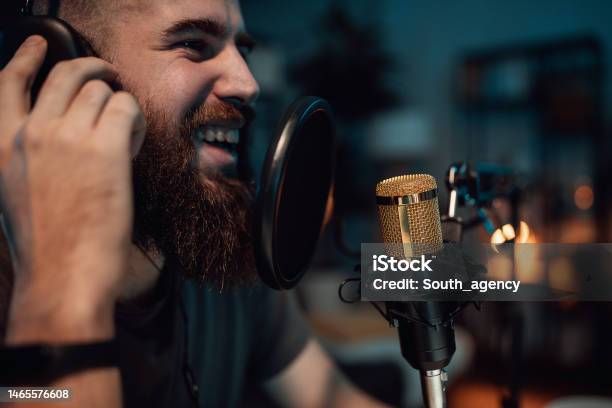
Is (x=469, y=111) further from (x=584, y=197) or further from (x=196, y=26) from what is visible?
(x=196, y=26)

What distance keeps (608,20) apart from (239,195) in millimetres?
2931

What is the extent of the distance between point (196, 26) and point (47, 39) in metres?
0.22

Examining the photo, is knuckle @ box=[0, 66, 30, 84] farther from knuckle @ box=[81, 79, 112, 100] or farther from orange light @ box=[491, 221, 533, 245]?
orange light @ box=[491, 221, 533, 245]

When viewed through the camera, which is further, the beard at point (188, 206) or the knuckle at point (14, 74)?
the beard at point (188, 206)

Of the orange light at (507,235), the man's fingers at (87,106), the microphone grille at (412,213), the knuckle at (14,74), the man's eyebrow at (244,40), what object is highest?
the man's eyebrow at (244,40)

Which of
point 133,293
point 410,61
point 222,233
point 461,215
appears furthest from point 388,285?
point 410,61

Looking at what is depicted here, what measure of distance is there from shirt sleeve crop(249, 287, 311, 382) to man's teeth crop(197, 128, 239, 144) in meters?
0.32

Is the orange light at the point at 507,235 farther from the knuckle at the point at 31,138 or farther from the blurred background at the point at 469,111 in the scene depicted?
the blurred background at the point at 469,111

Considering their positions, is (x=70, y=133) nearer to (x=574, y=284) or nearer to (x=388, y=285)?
(x=388, y=285)

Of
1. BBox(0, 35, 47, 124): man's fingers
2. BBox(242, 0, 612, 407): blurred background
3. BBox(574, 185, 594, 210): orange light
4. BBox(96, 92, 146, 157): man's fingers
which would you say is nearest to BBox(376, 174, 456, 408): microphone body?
BBox(96, 92, 146, 157): man's fingers

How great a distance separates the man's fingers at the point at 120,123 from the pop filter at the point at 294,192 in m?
0.14

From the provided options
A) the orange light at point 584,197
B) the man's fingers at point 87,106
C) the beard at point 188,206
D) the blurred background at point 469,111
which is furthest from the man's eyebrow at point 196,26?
the orange light at point 584,197

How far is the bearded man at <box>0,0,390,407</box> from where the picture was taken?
0.45 m

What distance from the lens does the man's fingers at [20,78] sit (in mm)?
473
